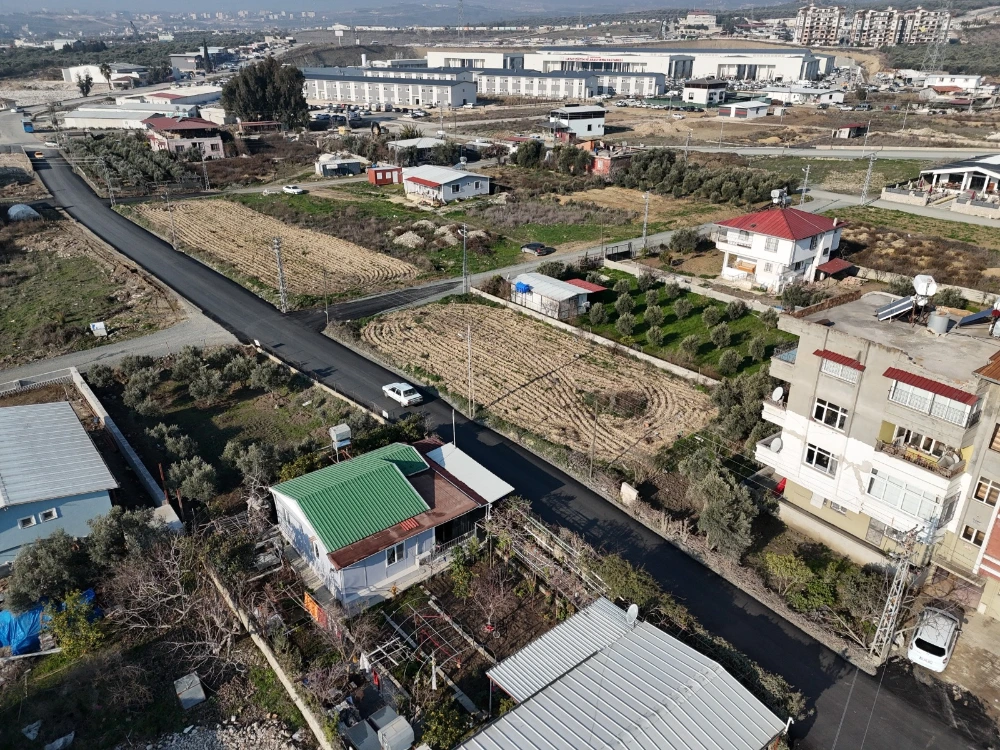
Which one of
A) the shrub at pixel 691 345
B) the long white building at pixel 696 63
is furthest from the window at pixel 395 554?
the long white building at pixel 696 63

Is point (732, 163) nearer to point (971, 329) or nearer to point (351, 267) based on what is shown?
point (351, 267)

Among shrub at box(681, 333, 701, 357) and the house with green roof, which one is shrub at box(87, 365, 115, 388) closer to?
the house with green roof

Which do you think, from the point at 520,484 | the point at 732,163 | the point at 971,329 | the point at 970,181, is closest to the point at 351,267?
the point at 520,484

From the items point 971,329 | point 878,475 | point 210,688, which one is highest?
point 971,329

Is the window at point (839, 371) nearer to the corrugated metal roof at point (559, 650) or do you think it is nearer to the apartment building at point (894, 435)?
the apartment building at point (894, 435)

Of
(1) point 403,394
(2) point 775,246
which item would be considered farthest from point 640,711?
(2) point 775,246
